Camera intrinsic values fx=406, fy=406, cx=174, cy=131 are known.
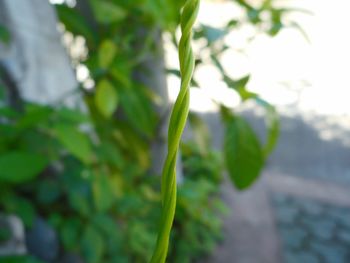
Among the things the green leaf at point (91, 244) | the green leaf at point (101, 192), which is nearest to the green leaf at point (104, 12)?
the green leaf at point (101, 192)

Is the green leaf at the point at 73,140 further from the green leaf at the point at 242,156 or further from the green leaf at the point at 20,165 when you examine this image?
the green leaf at the point at 242,156

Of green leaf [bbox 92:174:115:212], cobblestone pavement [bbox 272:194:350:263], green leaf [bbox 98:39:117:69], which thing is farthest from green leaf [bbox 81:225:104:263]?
cobblestone pavement [bbox 272:194:350:263]

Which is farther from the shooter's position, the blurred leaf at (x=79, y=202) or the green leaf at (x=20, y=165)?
the blurred leaf at (x=79, y=202)

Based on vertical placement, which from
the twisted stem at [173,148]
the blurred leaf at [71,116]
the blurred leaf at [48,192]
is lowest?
the blurred leaf at [48,192]

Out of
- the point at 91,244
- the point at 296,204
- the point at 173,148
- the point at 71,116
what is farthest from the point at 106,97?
the point at 296,204

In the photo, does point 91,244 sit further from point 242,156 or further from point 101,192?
point 242,156

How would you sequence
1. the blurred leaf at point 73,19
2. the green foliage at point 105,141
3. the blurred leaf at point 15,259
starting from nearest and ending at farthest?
the blurred leaf at point 15,259, the green foliage at point 105,141, the blurred leaf at point 73,19
